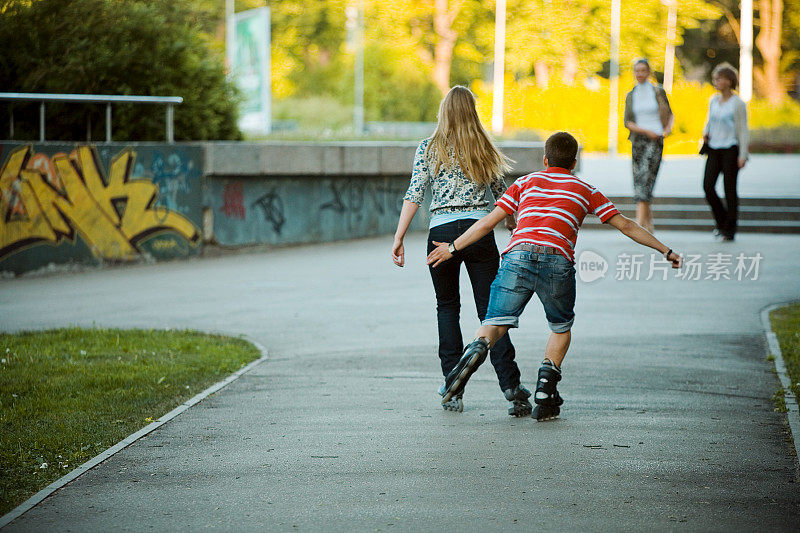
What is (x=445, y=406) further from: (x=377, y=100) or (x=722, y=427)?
(x=377, y=100)

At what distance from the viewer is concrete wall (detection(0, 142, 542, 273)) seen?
1202 cm

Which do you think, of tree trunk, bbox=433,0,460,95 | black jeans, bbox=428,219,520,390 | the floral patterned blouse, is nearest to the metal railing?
the floral patterned blouse

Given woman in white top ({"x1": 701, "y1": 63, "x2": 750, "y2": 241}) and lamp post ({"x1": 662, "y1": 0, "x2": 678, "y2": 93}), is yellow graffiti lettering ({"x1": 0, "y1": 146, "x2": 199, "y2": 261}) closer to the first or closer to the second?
woman in white top ({"x1": 701, "y1": 63, "x2": 750, "y2": 241})

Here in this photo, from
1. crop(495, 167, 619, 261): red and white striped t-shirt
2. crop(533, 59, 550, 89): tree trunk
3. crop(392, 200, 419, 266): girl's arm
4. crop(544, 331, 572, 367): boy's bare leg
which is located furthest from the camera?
crop(533, 59, 550, 89): tree trunk

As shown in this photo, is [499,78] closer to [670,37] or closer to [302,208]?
[670,37]

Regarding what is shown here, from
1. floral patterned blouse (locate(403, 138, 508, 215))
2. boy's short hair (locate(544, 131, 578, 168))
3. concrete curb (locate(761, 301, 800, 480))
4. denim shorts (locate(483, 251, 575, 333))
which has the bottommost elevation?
concrete curb (locate(761, 301, 800, 480))

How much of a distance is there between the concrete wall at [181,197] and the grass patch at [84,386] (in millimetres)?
3750

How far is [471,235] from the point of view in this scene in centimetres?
570

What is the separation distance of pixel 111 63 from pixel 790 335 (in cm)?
866

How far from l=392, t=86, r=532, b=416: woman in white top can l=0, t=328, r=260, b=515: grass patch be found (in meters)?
1.74

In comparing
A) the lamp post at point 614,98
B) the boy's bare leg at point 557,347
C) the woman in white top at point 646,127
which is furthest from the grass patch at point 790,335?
the lamp post at point 614,98

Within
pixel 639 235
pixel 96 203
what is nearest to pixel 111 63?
pixel 96 203

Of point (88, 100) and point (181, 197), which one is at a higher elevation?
→ point (88, 100)

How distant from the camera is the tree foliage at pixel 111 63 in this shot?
1302 cm
